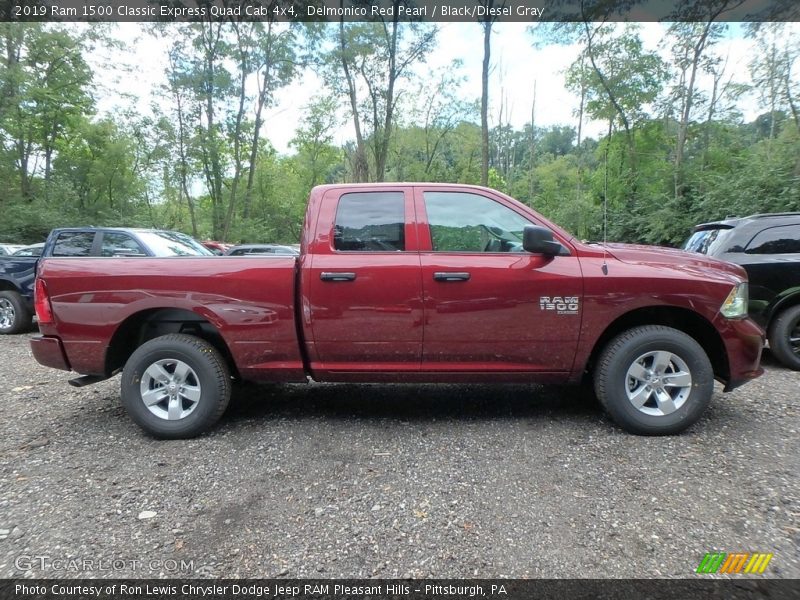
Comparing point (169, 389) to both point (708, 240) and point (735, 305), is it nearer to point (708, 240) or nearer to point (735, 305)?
point (735, 305)

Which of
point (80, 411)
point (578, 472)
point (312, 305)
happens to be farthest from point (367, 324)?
point (80, 411)

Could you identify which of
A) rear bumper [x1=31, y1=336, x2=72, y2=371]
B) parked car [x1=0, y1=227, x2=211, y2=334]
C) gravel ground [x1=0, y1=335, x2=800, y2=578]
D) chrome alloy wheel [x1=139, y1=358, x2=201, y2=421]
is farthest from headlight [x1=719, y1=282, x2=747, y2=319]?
parked car [x1=0, y1=227, x2=211, y2=334]

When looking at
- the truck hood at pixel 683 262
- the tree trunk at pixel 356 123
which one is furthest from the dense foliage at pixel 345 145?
the truck hood at pixel 683 262

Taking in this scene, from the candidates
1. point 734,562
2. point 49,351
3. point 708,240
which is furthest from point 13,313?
point 708,240

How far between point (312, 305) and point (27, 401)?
3250 millimetres

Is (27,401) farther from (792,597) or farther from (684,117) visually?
(684,117)

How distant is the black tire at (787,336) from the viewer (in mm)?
4848

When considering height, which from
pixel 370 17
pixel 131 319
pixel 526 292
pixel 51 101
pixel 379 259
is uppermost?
pixel 370 17

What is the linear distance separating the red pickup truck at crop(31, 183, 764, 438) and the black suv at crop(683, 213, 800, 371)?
218 centimetres

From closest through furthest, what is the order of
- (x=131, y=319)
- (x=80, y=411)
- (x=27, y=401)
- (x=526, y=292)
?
(x=526, y=292), (x=131, y=319), (x=80, y=411), (x=27, y=401)

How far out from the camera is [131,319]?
3336mm

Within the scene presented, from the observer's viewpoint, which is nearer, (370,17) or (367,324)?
(367,324)

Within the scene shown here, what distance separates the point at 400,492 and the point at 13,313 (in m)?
8.46

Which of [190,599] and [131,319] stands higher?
[131,319]
